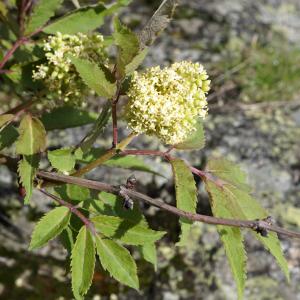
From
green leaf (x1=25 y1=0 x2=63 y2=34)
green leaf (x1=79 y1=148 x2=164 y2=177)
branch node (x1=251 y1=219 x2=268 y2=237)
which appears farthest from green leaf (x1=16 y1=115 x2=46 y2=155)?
branch node (x1=251 y1=219 x2=268 y2=237)

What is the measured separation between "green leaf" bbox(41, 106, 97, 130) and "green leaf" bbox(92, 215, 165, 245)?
558mm

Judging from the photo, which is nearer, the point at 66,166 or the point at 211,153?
the point at 66,166

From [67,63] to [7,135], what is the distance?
0.32m

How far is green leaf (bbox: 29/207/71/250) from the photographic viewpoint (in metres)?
1.56

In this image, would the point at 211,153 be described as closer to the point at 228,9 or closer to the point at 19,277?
the point at 19,277

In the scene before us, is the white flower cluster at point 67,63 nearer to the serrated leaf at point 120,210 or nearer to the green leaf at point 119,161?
the green leaf at point 119,161

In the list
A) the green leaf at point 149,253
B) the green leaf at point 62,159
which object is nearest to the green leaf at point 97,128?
the green leaf at point 62,159

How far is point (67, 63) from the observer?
5.59 ft

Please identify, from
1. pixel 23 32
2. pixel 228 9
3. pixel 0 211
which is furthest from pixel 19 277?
pixel 228 9

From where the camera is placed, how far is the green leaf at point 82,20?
1975mm

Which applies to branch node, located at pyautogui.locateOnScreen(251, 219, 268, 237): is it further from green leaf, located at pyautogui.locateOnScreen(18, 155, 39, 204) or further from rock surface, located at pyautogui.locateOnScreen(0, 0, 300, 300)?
rock surface, located at pyautogui.locateOnScreen(0, 0, 300, 300)

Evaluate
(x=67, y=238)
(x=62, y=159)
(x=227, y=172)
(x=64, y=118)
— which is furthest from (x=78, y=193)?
(x=227, y=172)

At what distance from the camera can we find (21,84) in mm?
1974

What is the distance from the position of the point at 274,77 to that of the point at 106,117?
2.39 meters
